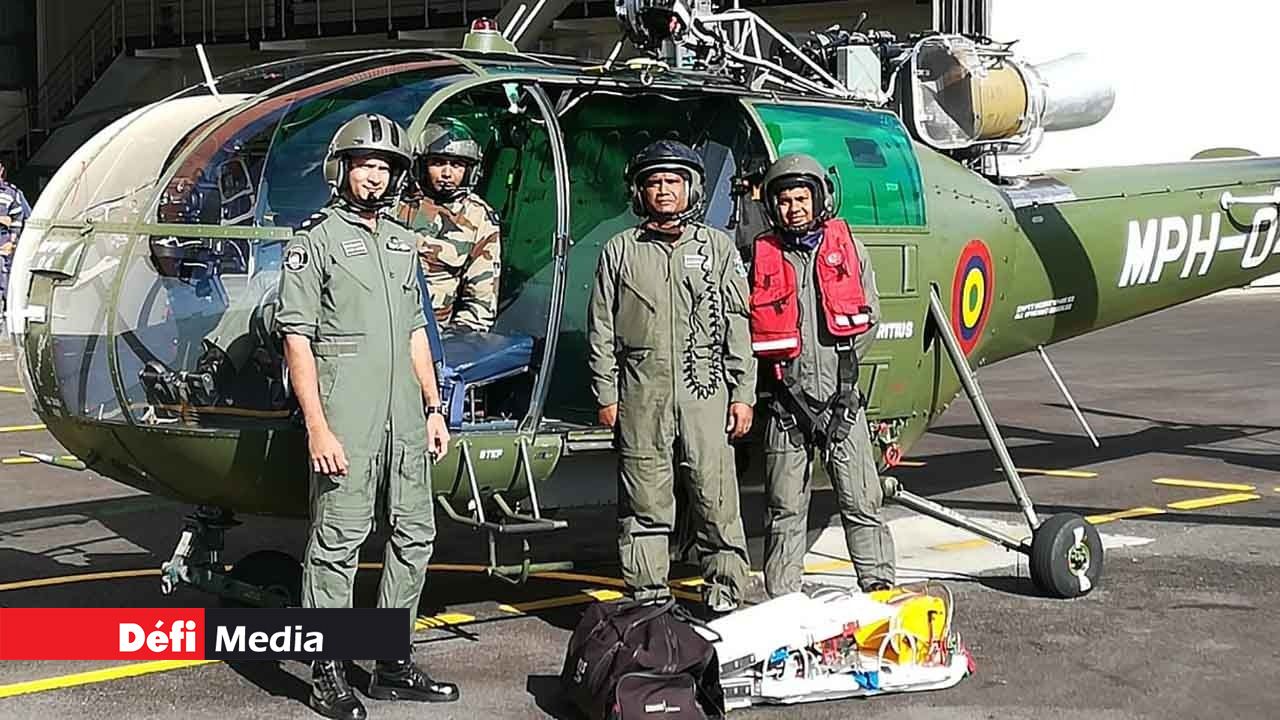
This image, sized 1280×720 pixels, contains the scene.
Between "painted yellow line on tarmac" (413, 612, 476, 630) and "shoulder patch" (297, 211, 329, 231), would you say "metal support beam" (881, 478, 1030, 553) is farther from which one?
"shoulder patch" (297, 211, 329, 231)

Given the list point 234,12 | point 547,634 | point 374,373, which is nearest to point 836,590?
point 547,634

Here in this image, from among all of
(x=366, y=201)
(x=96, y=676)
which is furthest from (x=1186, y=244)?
(x=96, y=676)

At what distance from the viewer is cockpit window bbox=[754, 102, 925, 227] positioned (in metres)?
7.24

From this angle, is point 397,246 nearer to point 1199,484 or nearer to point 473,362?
point 473,362

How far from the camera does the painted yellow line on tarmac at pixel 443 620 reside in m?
6.93

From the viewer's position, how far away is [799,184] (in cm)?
648

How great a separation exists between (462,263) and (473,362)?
582 millimetres

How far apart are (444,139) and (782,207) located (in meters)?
1.55

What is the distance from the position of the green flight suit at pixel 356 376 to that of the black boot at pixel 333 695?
216mm

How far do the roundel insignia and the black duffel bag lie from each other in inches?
60.7

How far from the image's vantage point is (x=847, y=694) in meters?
5.96

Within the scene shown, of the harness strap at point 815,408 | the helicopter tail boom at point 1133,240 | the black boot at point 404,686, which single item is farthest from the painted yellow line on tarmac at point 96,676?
the helicopter tail boom at point 1133,240

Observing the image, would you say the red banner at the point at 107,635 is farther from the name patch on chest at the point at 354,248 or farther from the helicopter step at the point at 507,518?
the name patch on chest at the point at 354,248

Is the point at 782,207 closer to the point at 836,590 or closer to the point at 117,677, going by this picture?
the point at 836,590
